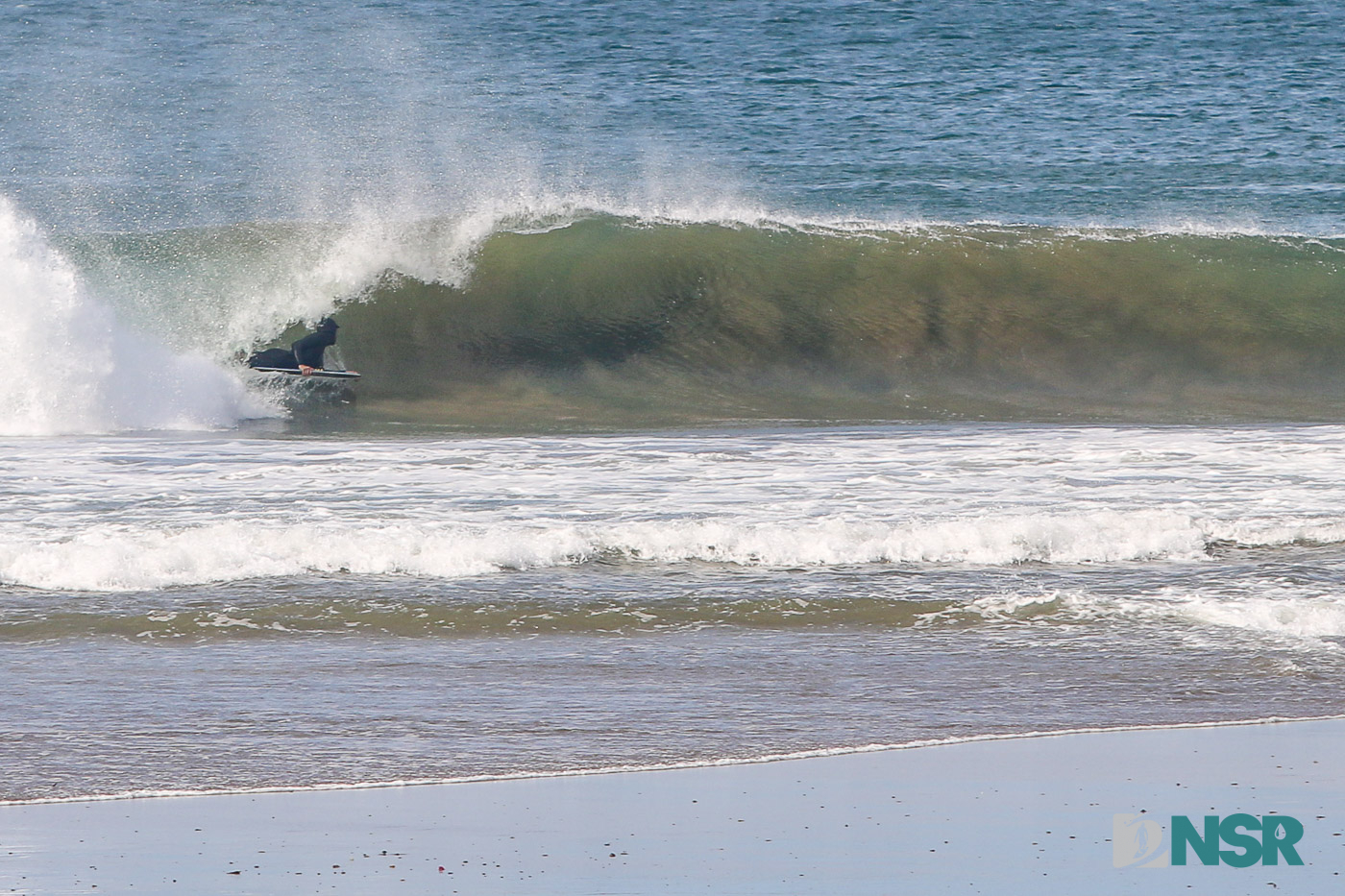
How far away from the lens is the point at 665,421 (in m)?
11.8

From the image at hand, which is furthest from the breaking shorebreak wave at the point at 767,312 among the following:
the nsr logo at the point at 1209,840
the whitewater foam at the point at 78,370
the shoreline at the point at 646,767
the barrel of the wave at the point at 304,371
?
the nsr logo at the point at 1209,840

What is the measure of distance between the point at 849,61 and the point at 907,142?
23.8ft

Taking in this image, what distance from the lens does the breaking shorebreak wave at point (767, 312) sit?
12984 millimetres

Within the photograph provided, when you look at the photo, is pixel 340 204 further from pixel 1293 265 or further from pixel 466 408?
pixel 1293 265

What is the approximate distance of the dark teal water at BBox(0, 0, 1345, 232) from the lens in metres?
21.7

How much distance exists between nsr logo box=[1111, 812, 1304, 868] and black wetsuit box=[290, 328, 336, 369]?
8.84 meters

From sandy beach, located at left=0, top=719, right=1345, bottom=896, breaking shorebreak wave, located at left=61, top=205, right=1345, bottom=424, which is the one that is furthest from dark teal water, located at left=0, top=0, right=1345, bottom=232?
sandy beach, located at left=0, top=719, right=1345, bottom=896

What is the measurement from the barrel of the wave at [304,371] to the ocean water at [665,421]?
97 mm

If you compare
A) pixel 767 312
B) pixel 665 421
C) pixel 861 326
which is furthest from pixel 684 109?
pixel 665 421

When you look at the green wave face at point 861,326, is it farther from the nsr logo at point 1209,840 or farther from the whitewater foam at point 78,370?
the nsr logo at point 1209,840

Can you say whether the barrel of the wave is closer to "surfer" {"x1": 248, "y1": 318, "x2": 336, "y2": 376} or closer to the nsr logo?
"surfer" {"x1": 248, "y1": 318, "x2": 336, "y2": 376}

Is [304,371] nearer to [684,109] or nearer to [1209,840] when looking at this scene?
[1209,840]

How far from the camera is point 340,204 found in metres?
19.5

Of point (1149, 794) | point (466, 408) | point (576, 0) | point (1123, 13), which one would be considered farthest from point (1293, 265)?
point (576, 0)
